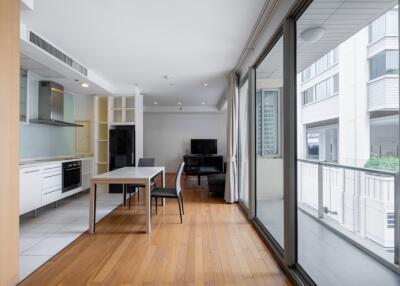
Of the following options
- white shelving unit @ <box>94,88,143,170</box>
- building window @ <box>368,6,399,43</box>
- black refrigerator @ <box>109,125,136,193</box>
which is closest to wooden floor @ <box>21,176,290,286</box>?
building window @ <box>368,6,399,43</box>

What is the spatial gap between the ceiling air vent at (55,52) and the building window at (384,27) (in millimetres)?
3756

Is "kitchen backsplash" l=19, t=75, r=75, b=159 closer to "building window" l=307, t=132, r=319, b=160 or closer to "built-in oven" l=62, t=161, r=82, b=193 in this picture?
"built-in oven" l=62, t=161, r=82, b=193

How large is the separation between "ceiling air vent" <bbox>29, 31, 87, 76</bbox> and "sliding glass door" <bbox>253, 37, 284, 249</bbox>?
3105mm

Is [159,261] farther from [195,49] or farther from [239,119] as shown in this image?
[239,119]

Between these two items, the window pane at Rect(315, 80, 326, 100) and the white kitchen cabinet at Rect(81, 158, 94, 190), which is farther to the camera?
the white kitchen cabinet at Rect(81, 158, 94, 190)

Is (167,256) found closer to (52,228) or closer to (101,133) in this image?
(52,228)

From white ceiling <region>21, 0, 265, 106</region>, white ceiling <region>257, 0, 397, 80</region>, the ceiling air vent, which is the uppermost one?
white ceiling <region>21, 0, 265, 106</region>

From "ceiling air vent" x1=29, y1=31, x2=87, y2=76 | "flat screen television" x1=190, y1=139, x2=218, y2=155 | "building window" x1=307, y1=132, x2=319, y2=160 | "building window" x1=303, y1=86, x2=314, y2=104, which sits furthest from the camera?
"flat screen television" x1=190, y1=139, x2=218, y2=155

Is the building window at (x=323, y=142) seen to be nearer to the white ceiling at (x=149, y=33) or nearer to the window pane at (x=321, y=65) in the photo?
the window pane at (x=321, y=65)

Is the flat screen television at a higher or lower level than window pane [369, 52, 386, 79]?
lower

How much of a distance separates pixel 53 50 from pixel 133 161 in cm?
321

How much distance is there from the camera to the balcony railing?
235cm

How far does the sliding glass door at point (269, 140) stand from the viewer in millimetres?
4280

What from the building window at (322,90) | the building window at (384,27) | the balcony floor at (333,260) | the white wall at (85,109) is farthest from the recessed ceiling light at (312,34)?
the white wall at (85,109)
